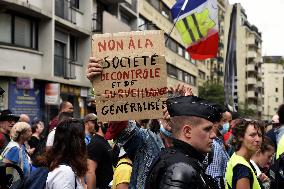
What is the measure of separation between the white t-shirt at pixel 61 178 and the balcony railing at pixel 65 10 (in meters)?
19.9

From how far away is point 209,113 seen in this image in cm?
314

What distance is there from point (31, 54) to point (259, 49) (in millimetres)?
95603

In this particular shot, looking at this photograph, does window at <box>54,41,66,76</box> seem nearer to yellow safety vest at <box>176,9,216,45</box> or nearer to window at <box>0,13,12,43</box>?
window at <box>0,13,12,43</box>

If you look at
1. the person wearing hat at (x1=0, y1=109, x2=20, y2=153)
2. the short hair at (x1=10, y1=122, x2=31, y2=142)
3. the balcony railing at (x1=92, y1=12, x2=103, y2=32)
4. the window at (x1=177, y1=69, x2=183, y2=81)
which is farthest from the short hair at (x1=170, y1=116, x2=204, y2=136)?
the window at (x1=177, y1=69, x2=183, y2=81)

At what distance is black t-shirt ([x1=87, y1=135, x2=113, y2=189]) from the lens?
250 inches

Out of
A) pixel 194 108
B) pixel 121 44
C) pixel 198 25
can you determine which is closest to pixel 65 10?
pixel 198 25

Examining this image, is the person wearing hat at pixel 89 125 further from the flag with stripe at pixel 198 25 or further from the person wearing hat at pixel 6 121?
the flag with stripe at pixel 198 25

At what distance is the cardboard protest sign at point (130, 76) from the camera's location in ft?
13.0

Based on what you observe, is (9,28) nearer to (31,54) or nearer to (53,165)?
(31,54)

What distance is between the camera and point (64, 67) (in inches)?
990

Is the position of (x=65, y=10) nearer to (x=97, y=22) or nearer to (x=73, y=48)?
(x=73, y=48)

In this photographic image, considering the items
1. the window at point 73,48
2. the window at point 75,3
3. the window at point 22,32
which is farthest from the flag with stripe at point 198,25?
the window at point 73,48

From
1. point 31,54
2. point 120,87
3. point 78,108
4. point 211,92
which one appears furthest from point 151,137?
point 211,92

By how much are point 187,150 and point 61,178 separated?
174 centimetres
